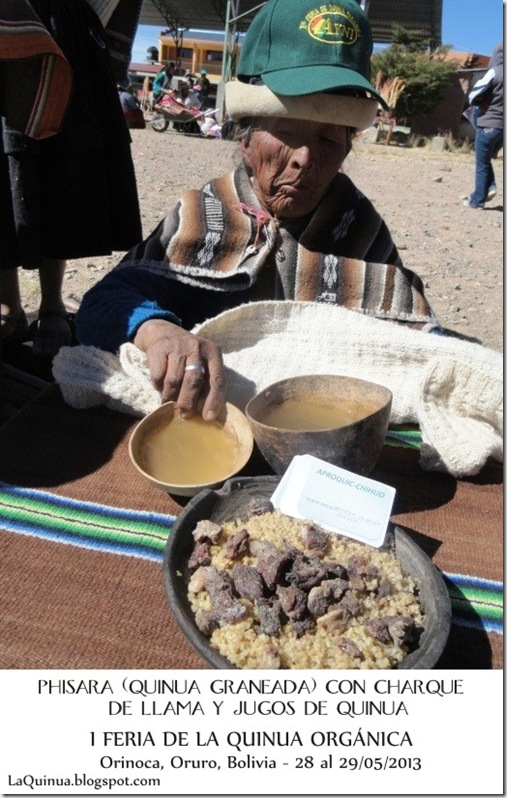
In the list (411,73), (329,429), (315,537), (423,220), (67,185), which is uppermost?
(411,73)

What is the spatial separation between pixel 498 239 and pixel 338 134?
5.16 meters

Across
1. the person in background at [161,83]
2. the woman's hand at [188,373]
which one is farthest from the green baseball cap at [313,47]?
the person in background at [161,83]

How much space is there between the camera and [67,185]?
197 cm

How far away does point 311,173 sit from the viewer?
57.1 inches

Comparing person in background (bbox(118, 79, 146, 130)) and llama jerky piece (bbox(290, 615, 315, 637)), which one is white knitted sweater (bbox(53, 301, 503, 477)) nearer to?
llama jerky piece (bbox(290, 615, 315, 637))

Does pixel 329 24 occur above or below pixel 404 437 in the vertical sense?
above

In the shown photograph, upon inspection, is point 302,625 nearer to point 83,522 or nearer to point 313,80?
point 83,522

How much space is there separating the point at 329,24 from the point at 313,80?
0.43ft

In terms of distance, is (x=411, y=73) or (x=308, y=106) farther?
(x=411, y=73)

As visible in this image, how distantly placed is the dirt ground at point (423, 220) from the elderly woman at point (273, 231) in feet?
0.90

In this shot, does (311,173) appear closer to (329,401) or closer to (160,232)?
(160,232)

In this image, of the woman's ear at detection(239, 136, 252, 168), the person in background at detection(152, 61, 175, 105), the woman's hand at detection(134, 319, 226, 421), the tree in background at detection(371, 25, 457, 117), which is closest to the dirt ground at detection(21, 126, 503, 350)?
the woman's ear at detection(239, 136, 252, 168)

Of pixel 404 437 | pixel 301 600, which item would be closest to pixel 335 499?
pixel 301 600

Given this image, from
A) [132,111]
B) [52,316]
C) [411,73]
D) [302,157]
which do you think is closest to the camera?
[302,157]
